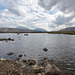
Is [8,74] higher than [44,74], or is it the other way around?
[8,74]

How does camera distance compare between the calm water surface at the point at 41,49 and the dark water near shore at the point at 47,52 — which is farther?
the calm water surface at the point at 41,49

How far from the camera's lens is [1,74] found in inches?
543

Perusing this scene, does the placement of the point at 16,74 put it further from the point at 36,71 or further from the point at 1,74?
the point at 36,71

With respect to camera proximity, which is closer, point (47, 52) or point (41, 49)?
point (47, 52)

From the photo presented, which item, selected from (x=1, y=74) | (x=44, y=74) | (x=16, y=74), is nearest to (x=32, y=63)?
(x=44, y=74)

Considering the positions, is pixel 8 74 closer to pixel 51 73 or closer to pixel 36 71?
pixel 36 71

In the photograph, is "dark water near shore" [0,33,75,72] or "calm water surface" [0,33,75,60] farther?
"calm water surface" [0,33,75,60]

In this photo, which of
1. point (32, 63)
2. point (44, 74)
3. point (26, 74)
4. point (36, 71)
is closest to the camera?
point (26, 74)

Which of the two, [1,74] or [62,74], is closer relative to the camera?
[1,74]

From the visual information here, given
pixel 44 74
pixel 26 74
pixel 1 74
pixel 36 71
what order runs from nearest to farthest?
pixel 1 74, pixel 26 74, pixel 44 74, pixel 36 71

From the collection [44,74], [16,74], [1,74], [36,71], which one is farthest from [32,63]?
[1,74]

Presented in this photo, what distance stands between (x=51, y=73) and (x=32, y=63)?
285 inches

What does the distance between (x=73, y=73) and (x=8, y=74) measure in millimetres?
12849

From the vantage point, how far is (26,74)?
1512 centimetres
